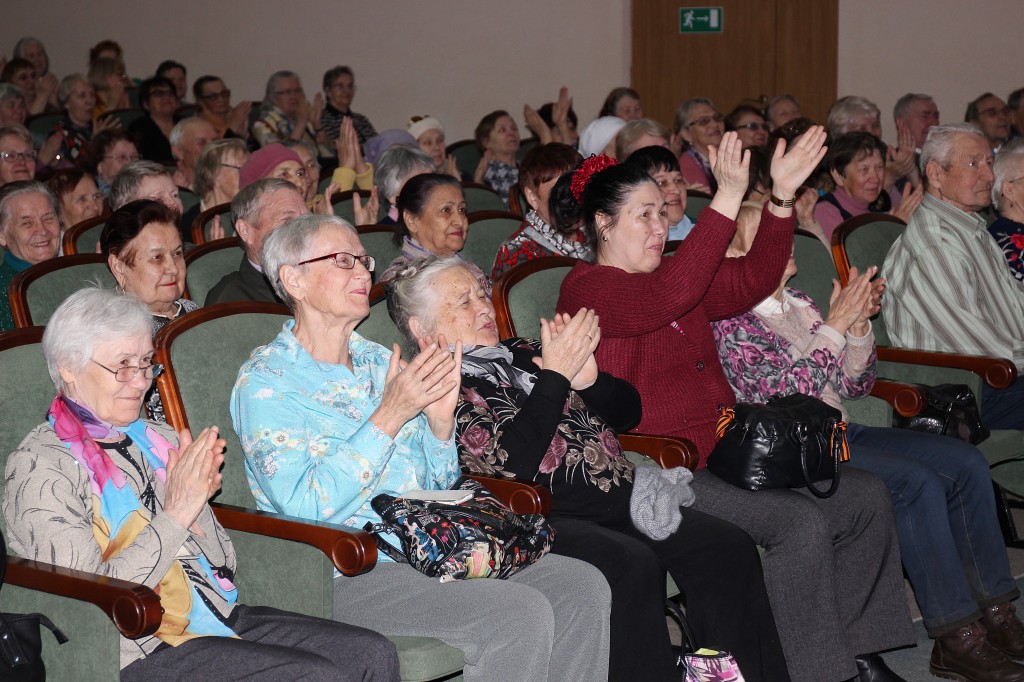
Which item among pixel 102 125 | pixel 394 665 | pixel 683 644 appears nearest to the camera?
pixel 394 665

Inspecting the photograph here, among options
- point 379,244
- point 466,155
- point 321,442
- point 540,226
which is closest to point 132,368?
point 321,442

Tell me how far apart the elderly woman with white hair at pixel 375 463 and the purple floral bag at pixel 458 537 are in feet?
0.14

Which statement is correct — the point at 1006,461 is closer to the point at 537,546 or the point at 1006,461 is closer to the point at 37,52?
the point at 537,546

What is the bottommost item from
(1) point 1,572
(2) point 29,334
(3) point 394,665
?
(3) point 394,665

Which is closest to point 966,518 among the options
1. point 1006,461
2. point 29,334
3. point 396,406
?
point 1006,461

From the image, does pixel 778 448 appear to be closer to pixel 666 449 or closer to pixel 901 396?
pixel 666 449

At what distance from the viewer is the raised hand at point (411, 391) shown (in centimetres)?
214

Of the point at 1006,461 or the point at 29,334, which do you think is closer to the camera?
the point at 29,334

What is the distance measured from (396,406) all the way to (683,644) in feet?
2.59

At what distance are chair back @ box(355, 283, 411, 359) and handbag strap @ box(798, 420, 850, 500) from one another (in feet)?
3.07

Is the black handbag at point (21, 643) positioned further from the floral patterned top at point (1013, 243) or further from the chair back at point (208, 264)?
the floral patterned top at point (1013, 243)

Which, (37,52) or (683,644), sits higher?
(37,52)

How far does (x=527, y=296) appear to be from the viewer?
10.0 feet

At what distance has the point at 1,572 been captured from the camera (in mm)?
1862
